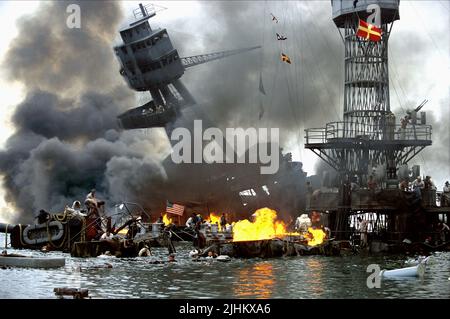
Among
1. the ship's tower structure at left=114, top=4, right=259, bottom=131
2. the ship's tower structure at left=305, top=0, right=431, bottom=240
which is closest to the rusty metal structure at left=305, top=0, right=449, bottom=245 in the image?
the ship's tower structure at left=305, top=0, right=431, bottom=240

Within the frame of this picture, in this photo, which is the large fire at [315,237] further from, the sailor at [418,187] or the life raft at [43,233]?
the life raft at [43,233]

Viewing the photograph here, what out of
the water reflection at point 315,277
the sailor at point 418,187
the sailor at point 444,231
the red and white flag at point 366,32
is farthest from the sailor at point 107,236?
the red and white flag at point 366,32

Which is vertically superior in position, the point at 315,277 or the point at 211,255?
the point at 211,255

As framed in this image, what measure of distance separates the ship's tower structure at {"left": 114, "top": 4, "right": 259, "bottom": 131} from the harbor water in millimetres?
56932

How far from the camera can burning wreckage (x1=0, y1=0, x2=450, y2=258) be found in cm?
6419

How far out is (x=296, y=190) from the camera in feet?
365

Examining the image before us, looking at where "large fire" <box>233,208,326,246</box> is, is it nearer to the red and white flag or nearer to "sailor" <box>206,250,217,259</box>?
"sailor" <box>206,250,217,259</box>

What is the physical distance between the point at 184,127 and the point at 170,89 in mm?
6508

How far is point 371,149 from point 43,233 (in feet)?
104

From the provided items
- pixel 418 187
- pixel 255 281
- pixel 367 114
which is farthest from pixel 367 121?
pixel 255 281

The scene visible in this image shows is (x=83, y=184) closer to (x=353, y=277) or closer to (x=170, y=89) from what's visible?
(x=170, y=89)

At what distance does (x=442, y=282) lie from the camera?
147 feet

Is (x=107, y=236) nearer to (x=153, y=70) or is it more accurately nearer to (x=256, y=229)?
(x=256, y=229)

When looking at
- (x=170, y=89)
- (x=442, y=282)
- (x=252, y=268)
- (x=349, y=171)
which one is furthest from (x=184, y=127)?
(x=442, y=282)
